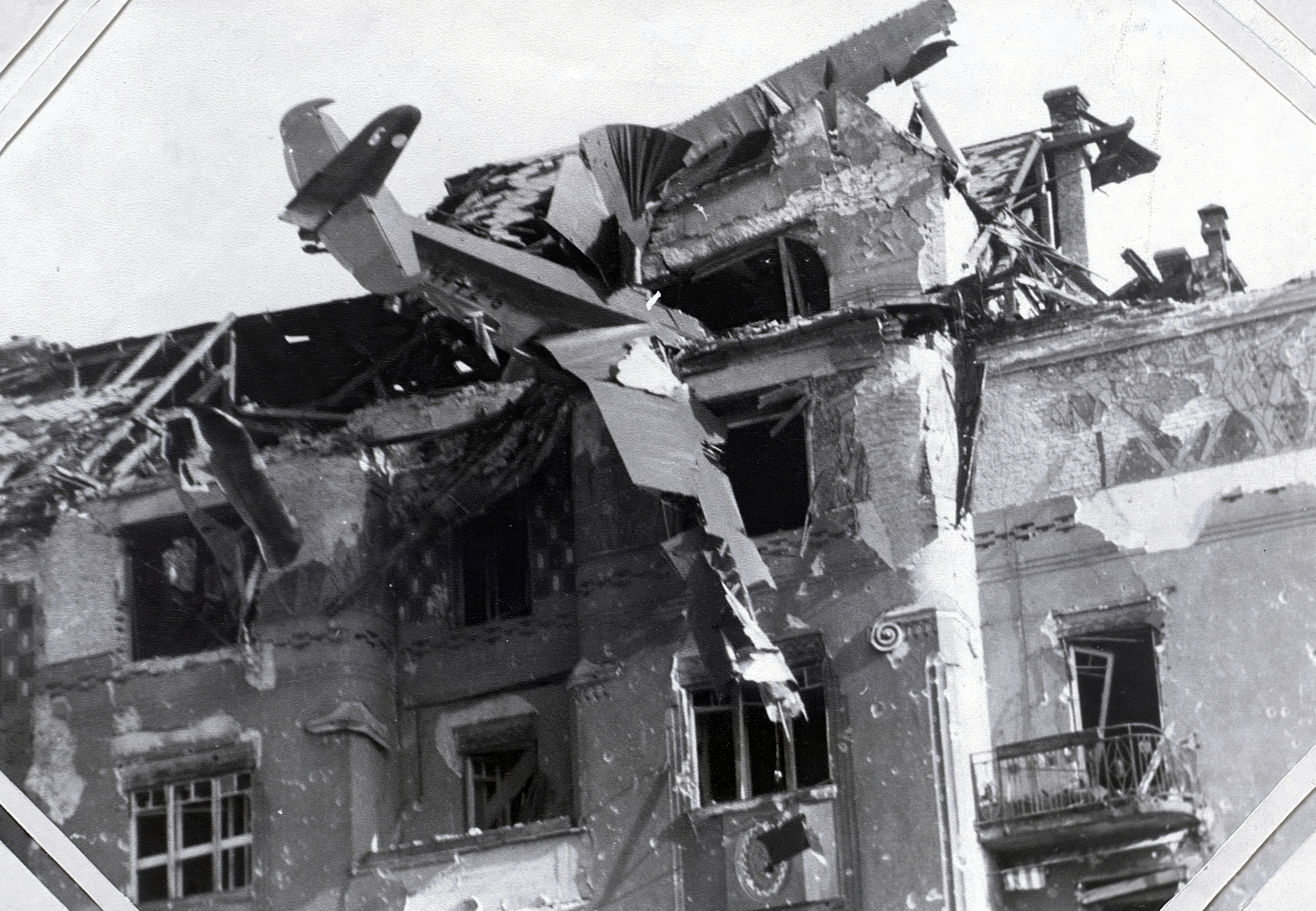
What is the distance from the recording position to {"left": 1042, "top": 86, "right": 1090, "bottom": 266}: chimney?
834 centimetres

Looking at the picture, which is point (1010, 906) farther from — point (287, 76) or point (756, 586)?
point (287, 76)

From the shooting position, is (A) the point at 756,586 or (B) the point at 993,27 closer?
(A) the point at 756,586

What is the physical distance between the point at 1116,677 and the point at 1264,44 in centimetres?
265

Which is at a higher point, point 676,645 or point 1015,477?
point 1015,477

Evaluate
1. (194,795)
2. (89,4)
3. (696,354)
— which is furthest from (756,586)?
(89,4)

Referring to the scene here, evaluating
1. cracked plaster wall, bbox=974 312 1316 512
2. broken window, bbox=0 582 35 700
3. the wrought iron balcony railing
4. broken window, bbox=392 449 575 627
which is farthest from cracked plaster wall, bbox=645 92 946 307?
broken window, bbox=0 582 35 700

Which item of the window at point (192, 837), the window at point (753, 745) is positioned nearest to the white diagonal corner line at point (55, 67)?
the window at point (192, 837)

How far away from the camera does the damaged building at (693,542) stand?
25.4 ft

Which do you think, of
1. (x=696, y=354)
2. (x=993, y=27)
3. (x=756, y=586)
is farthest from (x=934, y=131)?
(x=756, y=586)

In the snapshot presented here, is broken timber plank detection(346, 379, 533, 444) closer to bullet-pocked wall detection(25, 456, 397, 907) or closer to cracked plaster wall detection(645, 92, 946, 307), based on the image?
bullet-pocked wall detection(25, 456, 397, 907)

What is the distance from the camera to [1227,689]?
773 centimetres

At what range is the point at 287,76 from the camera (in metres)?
8.45

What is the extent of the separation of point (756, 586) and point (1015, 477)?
1.00 m

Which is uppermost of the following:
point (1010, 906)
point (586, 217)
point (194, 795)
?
point (586, 217)
